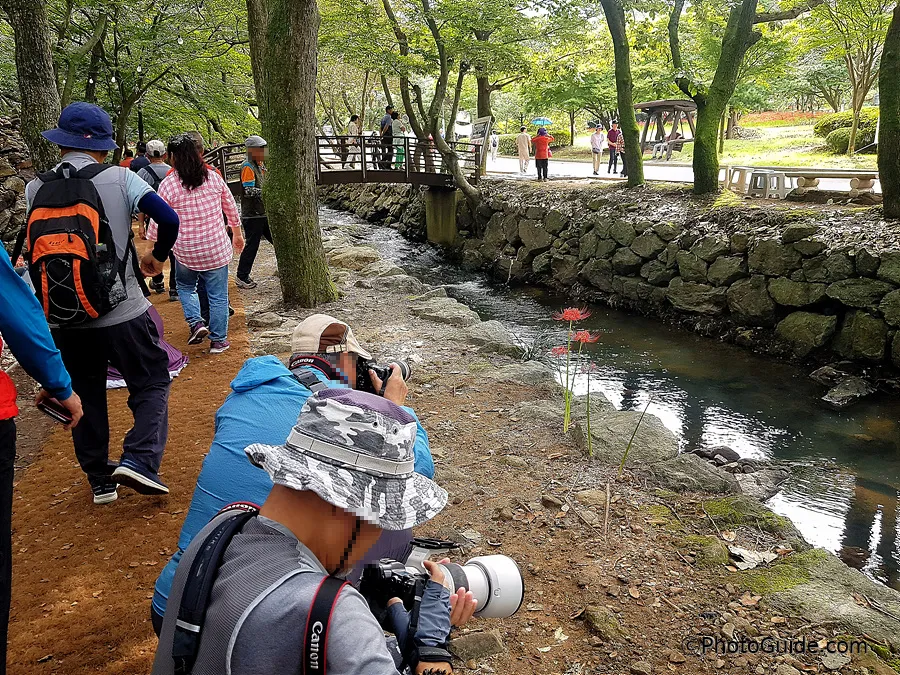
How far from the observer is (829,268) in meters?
7.61

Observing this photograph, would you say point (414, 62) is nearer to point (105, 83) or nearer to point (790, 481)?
point (105, 83)

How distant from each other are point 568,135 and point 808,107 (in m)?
13.9

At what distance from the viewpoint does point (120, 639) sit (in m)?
2.20

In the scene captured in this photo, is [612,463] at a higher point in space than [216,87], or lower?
lower

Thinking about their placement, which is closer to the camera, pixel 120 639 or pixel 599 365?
pixel 120 639

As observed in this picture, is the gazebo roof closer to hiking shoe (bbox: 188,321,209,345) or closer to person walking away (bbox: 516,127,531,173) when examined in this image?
person walking away (bbox: 516,127,531,173)

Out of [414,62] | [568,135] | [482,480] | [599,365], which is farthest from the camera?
[568,135]

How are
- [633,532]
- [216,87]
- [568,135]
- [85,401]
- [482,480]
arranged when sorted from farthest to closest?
[568,135] → [216,87] → [482,480] → [633,532] → [85,401]

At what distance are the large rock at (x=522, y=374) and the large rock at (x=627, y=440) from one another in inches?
40.1

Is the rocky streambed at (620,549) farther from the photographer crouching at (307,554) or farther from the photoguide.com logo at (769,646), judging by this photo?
the photographer crouching at (307,554)

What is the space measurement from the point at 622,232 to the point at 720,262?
6.89 ft

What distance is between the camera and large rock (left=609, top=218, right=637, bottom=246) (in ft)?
34.6

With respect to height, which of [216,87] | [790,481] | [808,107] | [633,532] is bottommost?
[790,481]

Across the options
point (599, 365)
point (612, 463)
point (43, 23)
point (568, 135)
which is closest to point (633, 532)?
point (612, 463)
